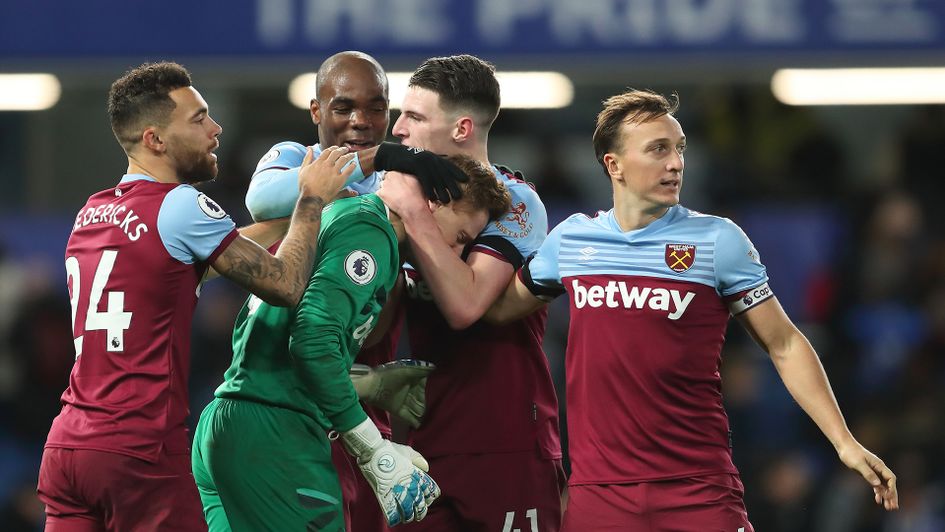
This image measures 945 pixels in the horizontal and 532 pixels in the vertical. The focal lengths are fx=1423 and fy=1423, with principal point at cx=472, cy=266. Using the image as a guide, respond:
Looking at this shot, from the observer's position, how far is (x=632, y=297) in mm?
4055

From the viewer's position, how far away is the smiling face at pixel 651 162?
13.6ft

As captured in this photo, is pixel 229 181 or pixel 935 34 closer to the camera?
pixel 935 34

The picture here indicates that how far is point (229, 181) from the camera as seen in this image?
30.3ft

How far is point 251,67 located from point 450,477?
3786mm

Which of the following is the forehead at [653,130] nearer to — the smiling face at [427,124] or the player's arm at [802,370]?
the player's arm at [802,370]

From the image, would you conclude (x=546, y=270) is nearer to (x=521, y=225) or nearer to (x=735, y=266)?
(x=521, y=225)

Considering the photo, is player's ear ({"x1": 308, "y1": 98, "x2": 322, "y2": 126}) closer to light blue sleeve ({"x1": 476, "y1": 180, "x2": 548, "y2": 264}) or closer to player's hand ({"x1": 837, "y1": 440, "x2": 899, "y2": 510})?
light blue sleeve ({"x1": 476, "y1": 180, "x2": 548, "y2": 264})

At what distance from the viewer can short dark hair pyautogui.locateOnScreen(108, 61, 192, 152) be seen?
4.09 metres

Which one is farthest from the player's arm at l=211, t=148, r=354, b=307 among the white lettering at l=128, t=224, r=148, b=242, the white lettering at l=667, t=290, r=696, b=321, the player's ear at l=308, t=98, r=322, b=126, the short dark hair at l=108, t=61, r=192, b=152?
the white lettering at l=667, t=290, r=696, b=321

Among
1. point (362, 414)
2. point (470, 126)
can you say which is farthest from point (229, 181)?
point (362, 414)

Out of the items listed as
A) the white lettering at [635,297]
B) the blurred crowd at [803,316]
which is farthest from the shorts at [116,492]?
the blurred crowd at [803,316]

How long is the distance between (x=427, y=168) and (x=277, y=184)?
49 cm

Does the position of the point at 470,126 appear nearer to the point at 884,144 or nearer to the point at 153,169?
the point at 153,169

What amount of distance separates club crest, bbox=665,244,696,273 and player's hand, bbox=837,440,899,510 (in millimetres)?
666
